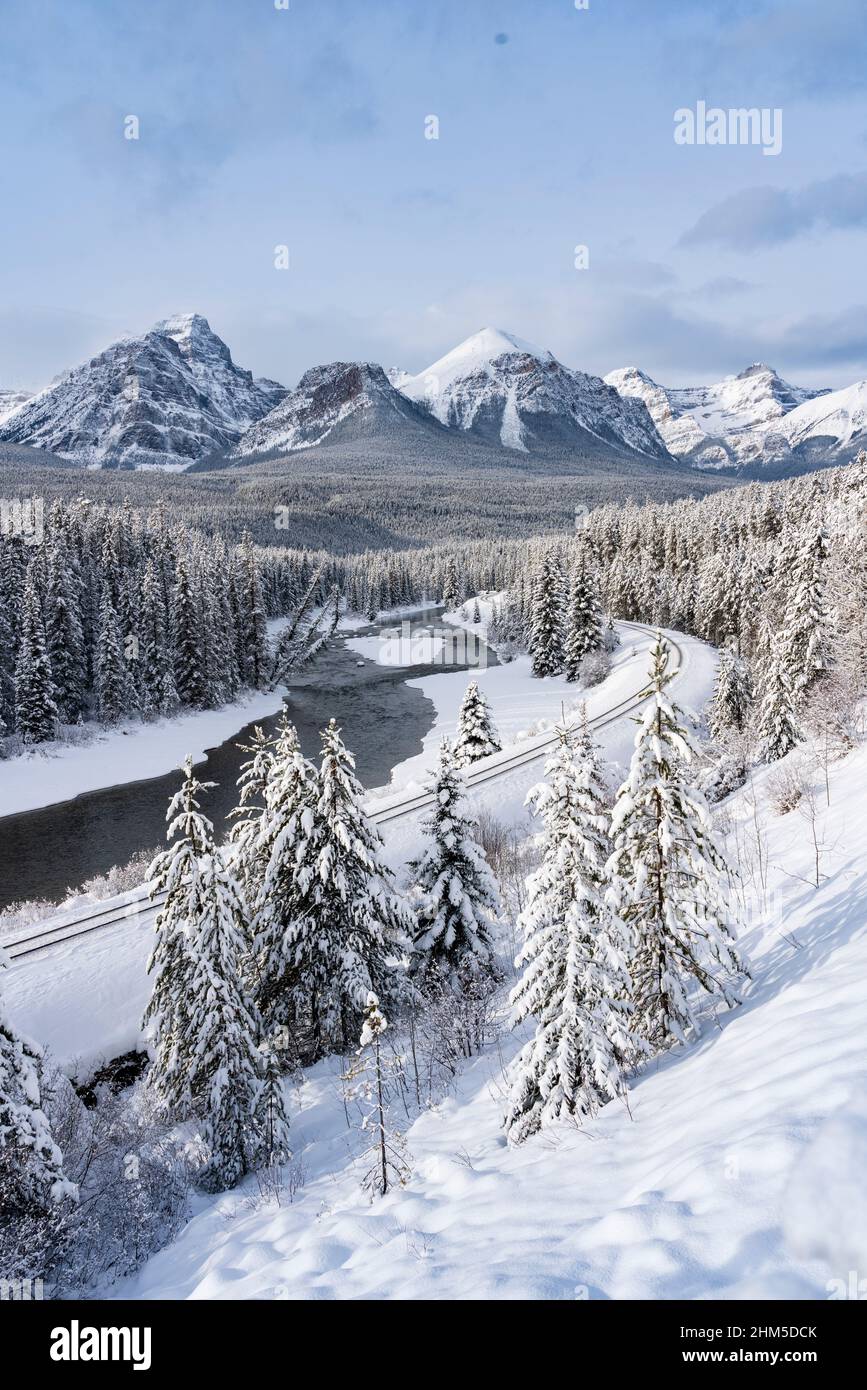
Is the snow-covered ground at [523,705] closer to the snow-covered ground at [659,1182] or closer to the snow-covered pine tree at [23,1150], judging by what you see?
the snow-covered ground at [659,1182]

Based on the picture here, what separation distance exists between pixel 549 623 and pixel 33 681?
4703 centimetres

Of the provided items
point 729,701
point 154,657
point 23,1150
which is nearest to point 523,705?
point 729,701

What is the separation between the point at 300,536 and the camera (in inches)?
7461

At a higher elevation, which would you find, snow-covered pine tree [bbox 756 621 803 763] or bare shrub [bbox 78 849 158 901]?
snow-covered pine tree [bbox 756 621 803 763]

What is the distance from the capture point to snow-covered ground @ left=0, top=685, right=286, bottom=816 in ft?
137

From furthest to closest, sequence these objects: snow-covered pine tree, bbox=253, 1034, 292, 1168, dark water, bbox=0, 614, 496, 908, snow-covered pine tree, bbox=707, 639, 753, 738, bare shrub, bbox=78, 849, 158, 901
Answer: snow-covered pine tree, bbox=707, 639, 753, 738 → dark water, bbox=0, 614, 496, 908 → bare shrub, bbox=78, 849, 158, 901 → snow-covered pine tree, bbox=253, 1034, 292, 1168

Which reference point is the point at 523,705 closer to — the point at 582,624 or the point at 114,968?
the point at 582,624

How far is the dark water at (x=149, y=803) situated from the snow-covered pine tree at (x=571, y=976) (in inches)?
1075

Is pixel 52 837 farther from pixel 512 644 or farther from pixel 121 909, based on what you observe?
pixel 512 644

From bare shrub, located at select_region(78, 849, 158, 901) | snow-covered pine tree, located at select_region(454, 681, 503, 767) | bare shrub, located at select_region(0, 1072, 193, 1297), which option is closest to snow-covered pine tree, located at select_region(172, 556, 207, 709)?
snow-covered pine tree, located at select_region(454, 681, 503, 767)

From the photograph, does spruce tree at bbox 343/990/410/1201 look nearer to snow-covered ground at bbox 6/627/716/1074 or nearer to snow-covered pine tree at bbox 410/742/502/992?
snow-covered pine tree at bbox 410/742/502/992

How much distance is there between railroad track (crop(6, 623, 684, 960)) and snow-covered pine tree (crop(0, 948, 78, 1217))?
399 cm
